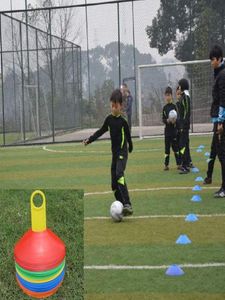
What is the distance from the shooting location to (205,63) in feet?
77.3

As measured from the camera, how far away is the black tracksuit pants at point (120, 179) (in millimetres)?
7773

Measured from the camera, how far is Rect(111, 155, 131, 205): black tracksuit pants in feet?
25.5

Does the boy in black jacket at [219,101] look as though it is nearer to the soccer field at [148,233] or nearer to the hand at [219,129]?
the hand at [219,129]

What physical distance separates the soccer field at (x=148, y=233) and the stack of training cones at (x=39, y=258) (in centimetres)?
94

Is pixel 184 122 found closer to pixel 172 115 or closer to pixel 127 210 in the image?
pixel 172 115

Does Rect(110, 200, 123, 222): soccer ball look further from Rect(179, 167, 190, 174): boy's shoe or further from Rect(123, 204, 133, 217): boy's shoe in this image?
Rect(179, 167, 190, 174): boy's shoe

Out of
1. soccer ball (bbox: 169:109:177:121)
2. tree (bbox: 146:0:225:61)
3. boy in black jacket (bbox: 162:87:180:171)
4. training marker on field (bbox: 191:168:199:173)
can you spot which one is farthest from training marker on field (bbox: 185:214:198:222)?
tree (bbox: 146:0:225:61)

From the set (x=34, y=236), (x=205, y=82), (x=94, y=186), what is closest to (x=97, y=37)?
(x=205, y=82)

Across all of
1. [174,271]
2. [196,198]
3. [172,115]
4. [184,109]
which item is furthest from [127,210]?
[172,115]

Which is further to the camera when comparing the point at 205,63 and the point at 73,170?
the point at 205,63

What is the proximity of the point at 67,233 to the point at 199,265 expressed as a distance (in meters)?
1.28

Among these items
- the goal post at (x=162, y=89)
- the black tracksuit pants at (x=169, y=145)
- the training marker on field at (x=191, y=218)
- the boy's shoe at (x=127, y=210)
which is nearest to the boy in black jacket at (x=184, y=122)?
the black tracksuit pants at (x=169, y=145)

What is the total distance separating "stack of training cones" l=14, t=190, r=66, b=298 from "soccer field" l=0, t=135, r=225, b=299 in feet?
3.08

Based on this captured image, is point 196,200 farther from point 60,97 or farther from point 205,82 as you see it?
point 60,97
